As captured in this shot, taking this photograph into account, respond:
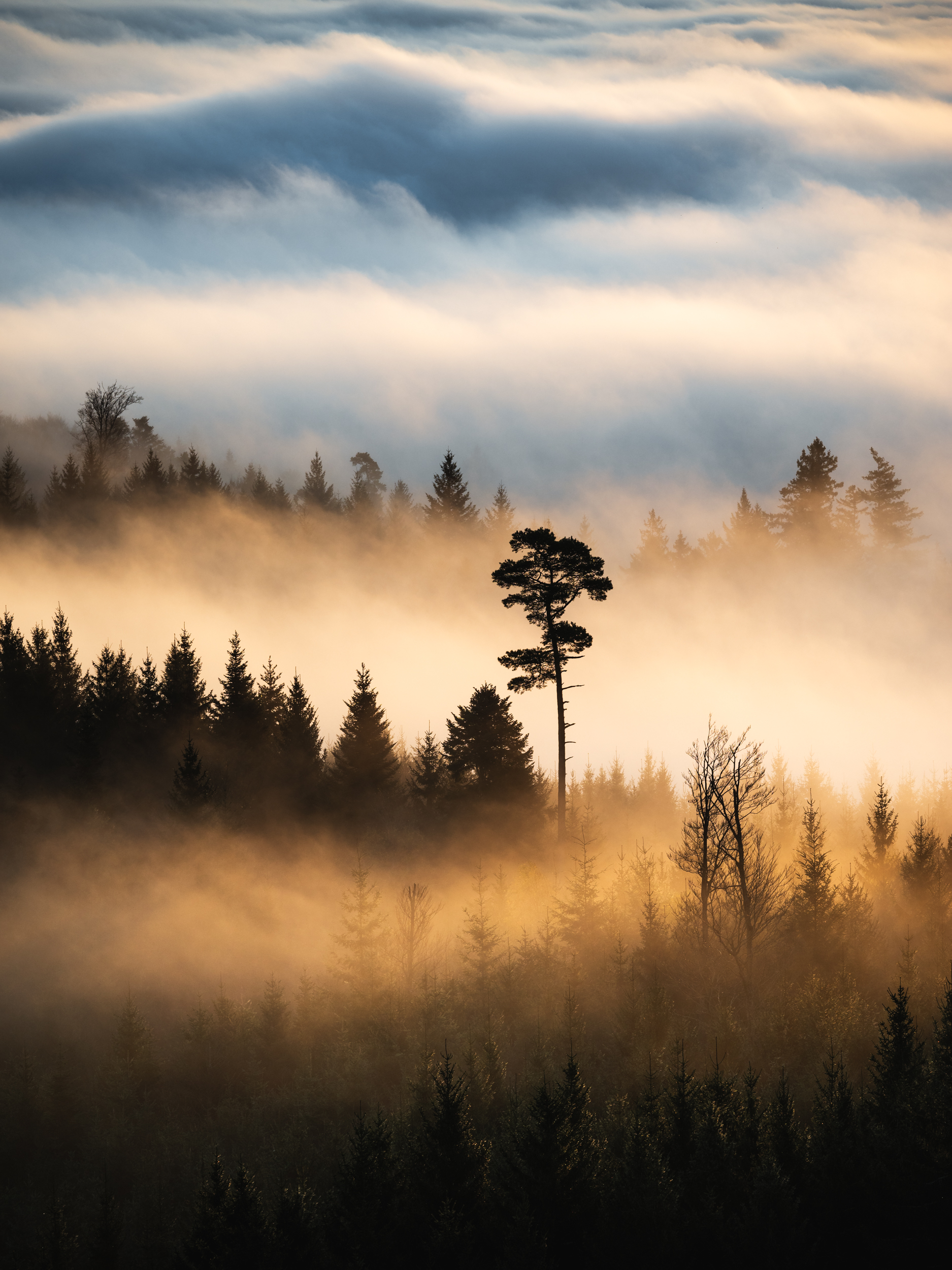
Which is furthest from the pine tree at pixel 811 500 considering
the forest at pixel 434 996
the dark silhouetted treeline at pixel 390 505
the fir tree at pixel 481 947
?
the fir tree at pixel 481 947

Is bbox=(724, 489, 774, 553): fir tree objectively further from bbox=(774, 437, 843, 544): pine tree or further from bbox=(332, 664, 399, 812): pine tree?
bbox=(332, 664, 399, 812): pine tree

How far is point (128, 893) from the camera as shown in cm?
5400

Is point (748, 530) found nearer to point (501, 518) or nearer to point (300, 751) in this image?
point (501, 518)

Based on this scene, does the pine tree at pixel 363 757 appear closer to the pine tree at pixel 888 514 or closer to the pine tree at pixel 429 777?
the pine tree at pixel 429 777

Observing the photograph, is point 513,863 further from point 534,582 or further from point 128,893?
point 128,893

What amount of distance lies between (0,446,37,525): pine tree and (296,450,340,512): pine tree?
37.3 metres

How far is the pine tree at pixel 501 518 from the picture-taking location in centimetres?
12200

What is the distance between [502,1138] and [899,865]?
3784 cm

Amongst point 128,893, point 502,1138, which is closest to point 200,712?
point 128,893

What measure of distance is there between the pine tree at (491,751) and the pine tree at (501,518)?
6609 cm

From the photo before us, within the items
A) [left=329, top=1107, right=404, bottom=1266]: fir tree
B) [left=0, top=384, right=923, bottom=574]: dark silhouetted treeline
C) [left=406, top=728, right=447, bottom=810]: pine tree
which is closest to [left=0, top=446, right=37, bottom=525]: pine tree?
[left=0, top=384, right=923, bottom=574]: dark silhouetted treeline

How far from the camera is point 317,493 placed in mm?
135125

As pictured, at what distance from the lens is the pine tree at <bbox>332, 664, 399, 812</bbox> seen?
196 feet

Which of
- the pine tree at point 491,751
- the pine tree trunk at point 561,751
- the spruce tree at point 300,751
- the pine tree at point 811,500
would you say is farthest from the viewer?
the pine tree at point 811,500
